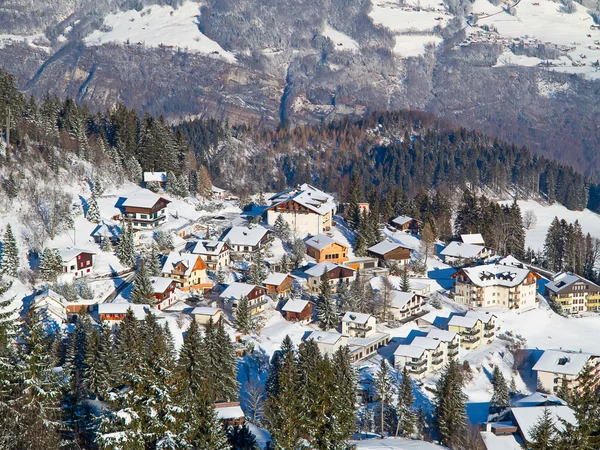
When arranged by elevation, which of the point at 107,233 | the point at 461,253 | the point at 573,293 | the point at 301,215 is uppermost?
the point at 107,233

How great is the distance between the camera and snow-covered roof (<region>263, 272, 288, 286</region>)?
7125 cm

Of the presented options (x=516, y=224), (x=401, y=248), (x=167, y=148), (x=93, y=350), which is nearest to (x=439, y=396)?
(x=93, y=350)

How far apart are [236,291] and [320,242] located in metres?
16.2

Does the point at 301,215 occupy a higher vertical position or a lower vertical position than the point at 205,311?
lower

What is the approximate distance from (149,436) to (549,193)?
12406 cm

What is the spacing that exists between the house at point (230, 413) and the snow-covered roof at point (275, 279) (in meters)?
22.9

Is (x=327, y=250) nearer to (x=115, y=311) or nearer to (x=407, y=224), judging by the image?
(x=407, y=224)

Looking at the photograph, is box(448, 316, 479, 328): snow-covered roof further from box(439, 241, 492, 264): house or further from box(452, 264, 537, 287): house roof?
box(439, 241, 492, 264): house

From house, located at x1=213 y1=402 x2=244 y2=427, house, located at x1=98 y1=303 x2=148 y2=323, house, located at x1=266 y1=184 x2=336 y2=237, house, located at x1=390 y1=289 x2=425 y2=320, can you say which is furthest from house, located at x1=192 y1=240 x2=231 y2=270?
house, located at x1=213 y1=402 x2=244 y2=427

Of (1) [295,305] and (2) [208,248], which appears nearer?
(1) [295,305]

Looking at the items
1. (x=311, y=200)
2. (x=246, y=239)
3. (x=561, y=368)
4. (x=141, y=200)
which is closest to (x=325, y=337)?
(x=246, y=239)

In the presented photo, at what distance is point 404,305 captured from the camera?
71.6 metres

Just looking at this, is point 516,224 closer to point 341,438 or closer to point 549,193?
point 549,193

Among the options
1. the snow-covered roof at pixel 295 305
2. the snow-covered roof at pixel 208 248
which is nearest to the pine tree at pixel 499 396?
the snow-covered roof at pixel 295 305
